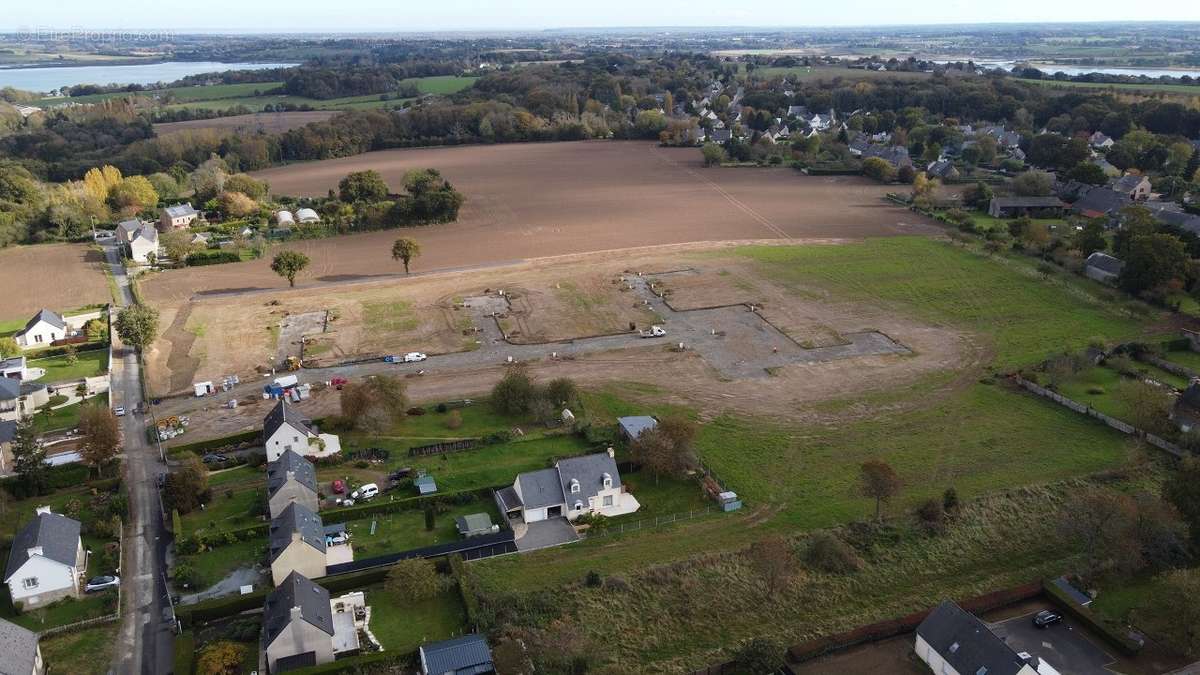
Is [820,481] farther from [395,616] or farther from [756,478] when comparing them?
[395,616]

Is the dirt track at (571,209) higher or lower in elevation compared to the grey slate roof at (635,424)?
lower

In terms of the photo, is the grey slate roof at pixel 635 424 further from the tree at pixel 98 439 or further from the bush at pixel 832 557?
the tree at pixel 98 439

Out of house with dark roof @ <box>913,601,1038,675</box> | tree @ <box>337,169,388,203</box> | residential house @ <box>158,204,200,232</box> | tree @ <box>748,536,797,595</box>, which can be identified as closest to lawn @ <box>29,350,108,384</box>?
residential house @ <box>158,204,200,232</box>

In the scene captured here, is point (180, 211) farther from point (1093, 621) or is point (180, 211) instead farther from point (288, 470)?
point (1093, 621)

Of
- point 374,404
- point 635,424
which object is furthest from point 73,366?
point 635,424

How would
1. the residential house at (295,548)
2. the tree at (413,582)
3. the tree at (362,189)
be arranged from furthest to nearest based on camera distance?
the tree at (362,189)
the residential house at (295,548)
the tree at (413,582)

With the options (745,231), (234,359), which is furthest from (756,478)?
(745,231)

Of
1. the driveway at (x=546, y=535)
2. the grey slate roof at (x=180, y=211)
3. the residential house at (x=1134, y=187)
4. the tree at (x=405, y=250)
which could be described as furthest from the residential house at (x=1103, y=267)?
the grey slate roof at (x=180, y=211)
